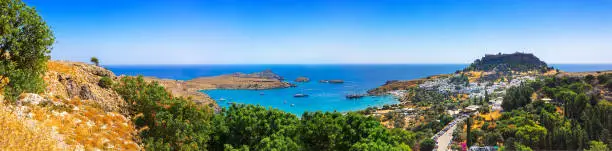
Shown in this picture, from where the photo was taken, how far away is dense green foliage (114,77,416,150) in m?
14.7

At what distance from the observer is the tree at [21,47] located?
11.7 m

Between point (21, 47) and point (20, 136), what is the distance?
5.23 metres

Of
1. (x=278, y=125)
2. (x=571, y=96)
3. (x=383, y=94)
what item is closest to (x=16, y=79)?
(x=278, y=125)

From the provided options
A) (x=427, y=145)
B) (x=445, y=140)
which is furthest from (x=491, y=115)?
(x=427, y=145)

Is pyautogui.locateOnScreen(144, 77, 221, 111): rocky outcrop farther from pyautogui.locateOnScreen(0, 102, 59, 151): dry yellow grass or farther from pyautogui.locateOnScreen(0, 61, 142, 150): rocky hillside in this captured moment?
pyautogui.locateOnScreen(0, 102, 59, 151): dry yellow grass

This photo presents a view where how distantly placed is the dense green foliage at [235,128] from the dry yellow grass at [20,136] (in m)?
4.00

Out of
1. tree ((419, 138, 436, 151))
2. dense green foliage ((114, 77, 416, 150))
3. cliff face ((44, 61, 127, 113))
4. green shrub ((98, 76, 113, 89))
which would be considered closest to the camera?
dense green foliage ((114, 77, 416, 150))

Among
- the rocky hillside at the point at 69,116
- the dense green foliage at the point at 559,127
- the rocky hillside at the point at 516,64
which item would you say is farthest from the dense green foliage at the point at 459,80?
the rocky hillside at the point at 69,116

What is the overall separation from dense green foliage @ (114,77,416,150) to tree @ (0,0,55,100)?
11.8 ft

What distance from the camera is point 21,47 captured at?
40.5 ft

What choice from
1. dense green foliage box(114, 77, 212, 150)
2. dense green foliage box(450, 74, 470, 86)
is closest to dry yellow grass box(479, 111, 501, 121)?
dense green foliage box(114, 77, 212, 150)

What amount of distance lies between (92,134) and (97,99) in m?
4.67

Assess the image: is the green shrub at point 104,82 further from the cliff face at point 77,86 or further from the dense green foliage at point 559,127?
the dense green foliage at point 559,127

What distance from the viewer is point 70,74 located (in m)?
17.1
